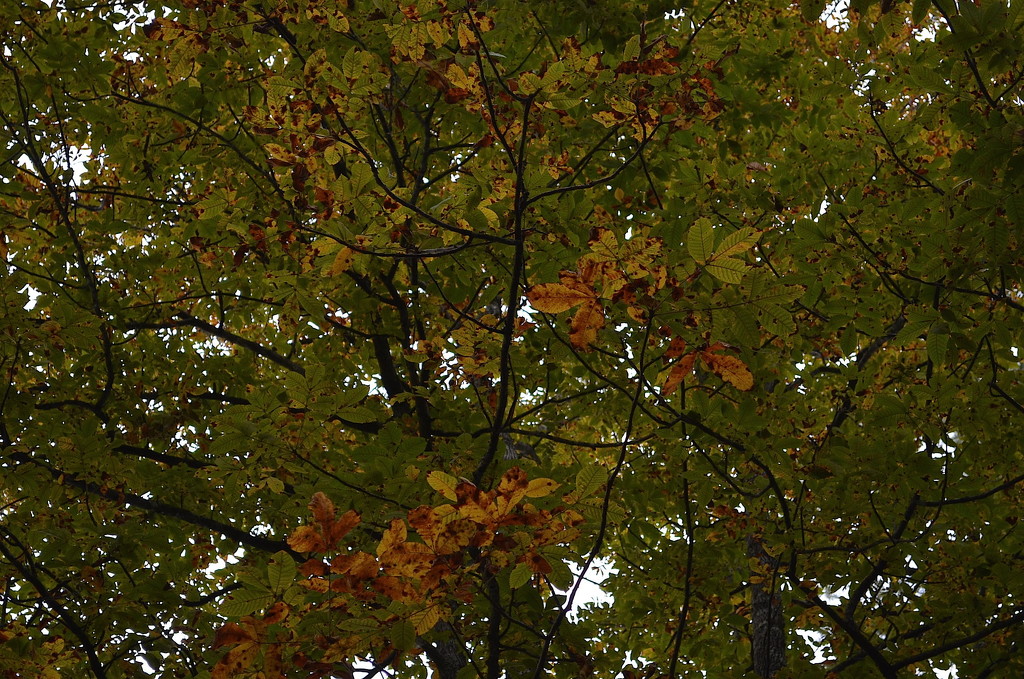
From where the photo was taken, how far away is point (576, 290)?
7.09 feet

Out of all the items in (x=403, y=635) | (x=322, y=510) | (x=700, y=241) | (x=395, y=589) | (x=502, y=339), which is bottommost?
(x=403, y=635)

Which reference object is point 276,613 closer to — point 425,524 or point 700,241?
point 425,524

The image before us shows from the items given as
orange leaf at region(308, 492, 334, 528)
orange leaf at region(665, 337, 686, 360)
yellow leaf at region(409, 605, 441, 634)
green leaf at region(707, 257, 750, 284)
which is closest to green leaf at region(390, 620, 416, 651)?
yellow leaf at region(409, 605, 441, 634)

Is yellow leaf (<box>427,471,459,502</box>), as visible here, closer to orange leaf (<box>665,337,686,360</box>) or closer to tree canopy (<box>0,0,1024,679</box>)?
tree canopy (<box>0,0,1024,679</box>)

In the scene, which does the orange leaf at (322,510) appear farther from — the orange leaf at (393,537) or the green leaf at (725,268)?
the green leaf at (725,268)

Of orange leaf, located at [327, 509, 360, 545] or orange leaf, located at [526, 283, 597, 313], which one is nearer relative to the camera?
orange leaf, located at [526, 283, 597, 313]

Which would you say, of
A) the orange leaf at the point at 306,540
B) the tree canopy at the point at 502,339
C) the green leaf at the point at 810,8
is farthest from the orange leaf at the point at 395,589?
the green leaf at the point at 810,8

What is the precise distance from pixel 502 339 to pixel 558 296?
1.90 meters

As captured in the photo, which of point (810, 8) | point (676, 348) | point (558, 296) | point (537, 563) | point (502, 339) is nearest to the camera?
point (558, 296)

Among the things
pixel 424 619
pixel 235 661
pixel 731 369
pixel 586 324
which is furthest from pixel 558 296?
pixel 235 661

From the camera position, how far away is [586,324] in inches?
86.2

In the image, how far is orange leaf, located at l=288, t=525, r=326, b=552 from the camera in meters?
2.30

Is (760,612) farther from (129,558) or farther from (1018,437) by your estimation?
(129,558)

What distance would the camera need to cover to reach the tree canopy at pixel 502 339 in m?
Result: 2.61
